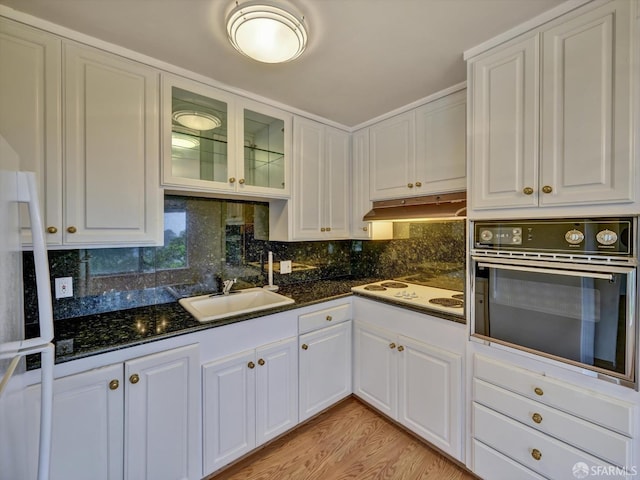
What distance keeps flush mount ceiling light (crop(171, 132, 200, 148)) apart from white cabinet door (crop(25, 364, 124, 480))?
120 cm

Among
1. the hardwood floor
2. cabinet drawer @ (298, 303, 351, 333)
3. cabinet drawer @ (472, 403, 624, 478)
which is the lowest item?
the hardwood floor

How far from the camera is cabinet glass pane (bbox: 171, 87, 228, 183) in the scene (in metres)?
1.59

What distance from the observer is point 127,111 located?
4.67ft

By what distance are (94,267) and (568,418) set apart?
98.5 inches

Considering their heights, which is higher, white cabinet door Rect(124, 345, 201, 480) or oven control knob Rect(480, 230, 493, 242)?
oven control knob Rect(480, 230, 493, 242)

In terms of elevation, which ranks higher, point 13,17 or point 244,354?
point 13,17

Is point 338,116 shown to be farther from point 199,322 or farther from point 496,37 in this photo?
point 199,322

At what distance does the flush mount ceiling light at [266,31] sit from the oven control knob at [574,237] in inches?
56.4

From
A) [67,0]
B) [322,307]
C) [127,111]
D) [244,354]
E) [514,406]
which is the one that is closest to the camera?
[67,0]

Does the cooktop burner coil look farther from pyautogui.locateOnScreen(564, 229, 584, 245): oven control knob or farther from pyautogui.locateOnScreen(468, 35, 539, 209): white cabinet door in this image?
pyautogui.locateOnScreen(564, 229, 584, 245): oven control knob

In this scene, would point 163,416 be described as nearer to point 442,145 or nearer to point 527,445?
point 527,445

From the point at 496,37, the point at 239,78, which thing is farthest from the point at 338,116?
the point at 496,37

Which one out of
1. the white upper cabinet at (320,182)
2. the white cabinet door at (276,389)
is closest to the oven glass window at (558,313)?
the white cabinet door at (276,389)

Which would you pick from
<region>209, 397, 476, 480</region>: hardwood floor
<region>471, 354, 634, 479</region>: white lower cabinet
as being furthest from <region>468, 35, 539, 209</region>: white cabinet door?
<region>209, 397, 476, 480</region>: hardwood floor
